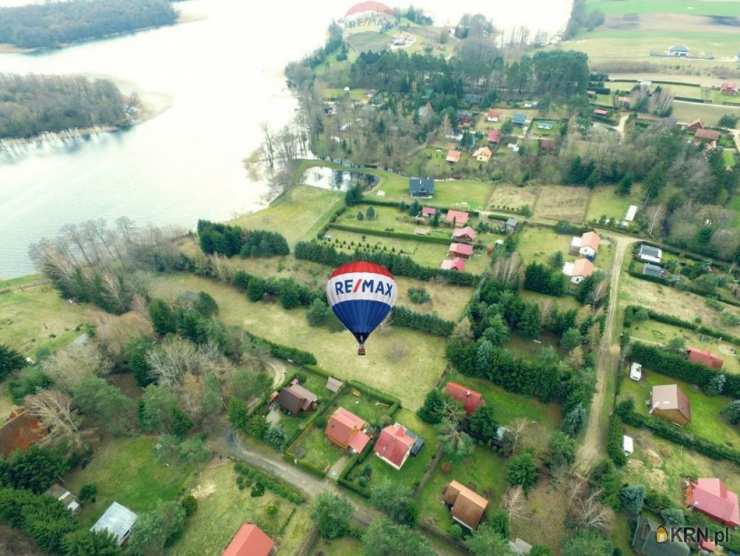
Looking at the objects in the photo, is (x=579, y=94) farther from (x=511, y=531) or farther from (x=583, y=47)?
(x=511, y=531)

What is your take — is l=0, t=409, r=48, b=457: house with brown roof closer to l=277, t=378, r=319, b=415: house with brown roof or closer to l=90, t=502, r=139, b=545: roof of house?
l=90, t=502, r=139, b=545: roof of house

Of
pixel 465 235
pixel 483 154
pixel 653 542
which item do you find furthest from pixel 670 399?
pixel 483 154

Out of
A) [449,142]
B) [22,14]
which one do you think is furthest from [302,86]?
[22,14]

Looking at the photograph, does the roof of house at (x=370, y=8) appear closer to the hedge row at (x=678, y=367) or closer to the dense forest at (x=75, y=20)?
the dense forest at (x=75, y=20)

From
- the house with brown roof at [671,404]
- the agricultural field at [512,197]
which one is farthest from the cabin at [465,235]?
the house with brown roof at [671,404]

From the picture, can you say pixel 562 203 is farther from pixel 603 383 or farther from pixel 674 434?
pixel 674 434
